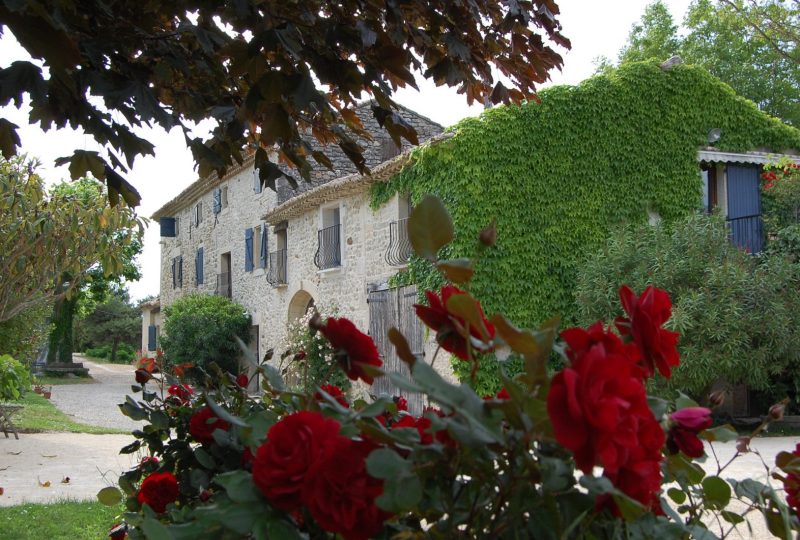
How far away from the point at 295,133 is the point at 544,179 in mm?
9354

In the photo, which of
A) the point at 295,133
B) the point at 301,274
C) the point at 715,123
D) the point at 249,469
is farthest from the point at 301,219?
the point at 249,469

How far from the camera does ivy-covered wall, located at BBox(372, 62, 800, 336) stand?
11578mm

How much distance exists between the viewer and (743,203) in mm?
13133

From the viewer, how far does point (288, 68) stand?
2766mm

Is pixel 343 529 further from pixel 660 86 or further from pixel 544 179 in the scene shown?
pixel 660 86

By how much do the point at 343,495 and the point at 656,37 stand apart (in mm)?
28852

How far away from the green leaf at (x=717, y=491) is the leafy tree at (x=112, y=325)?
179 ft

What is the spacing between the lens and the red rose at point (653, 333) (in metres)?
1.01

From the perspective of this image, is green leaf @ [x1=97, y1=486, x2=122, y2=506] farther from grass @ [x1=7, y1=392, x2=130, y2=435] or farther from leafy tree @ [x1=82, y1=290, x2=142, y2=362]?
leafy tree @ [x1=82, y1=290, x2=142, y2=362]

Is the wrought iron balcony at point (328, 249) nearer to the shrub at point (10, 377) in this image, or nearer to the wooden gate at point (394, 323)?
the wooden gate at point (394, 323)

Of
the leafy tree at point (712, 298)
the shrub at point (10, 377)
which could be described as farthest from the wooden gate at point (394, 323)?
the shrub at point (10, 377)

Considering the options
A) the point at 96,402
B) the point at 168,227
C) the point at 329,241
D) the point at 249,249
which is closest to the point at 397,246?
the point at 329,241

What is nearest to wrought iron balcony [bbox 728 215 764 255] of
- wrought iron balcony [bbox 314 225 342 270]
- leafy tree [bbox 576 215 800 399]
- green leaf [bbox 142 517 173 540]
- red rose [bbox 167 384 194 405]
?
leafy tree [bbox 576 215 800 399]

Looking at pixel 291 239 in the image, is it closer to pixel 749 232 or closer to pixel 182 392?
pixel 749 232
